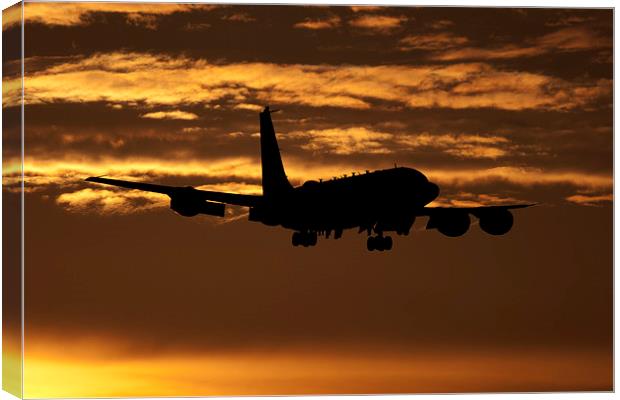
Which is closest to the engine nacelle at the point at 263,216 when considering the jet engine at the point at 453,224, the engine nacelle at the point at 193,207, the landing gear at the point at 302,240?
the engine nacelle at the point at 193,207

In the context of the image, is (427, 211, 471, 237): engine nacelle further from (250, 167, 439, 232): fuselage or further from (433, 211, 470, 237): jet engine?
(250, 167, 439, 232): fuselage

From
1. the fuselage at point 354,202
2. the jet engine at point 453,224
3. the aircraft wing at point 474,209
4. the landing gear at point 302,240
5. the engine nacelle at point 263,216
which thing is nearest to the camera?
the landing gear at point 302,240

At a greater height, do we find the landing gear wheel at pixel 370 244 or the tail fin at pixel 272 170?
the tail fin at pixel 272 170

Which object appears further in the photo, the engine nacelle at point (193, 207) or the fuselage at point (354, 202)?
the fuselage at point (354, 202)

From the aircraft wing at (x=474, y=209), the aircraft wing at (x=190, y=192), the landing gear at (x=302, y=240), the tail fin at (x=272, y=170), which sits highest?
the tail fin at (x=272, y=170)

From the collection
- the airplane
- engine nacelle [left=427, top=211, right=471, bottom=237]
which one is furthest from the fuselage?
engine nacelle [left=427, top=211, right=471, bottom=237]

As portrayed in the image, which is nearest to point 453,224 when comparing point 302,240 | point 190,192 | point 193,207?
point 302,240

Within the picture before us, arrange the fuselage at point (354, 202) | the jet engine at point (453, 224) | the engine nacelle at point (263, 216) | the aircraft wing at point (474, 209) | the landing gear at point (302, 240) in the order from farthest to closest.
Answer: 1. the fuselage at point (354, 202)
2. the engine nacelle at point (263, 216)
3. the jet engine at point (453, 224)
4. the aircraft wing at point (474, 209)
5. the landing gear at point (302, 240)

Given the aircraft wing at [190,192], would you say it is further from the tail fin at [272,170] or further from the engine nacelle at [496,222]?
the engine nacelle at [496,222]
